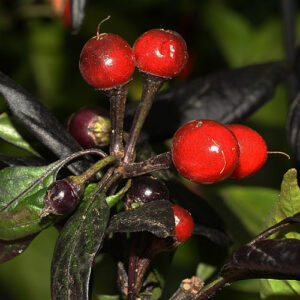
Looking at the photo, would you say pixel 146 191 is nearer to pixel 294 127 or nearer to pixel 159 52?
pixel 159 52

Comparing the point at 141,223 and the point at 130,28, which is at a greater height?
the point at 141,223

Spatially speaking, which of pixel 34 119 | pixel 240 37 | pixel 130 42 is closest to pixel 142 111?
pixel 34 119

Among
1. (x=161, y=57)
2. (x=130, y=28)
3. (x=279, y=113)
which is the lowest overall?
(x=279, y=113)

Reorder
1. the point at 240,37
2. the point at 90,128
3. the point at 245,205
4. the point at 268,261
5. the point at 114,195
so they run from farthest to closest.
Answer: the point at 240,37
the point at 245,205
the point at 90,128
the point at 114,195
the point at 268,261

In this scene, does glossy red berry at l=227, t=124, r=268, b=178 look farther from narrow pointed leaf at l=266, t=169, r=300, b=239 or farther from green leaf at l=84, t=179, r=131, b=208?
green leaf at l=84, t=179, r=131, b=208

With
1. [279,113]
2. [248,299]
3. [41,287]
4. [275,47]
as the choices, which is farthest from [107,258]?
[275,47]

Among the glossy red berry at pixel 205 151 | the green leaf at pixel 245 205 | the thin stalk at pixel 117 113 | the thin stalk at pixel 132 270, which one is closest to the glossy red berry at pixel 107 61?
the thin stalk at pixel 117 113

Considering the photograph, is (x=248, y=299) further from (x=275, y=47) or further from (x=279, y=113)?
(x=275, y=47)
